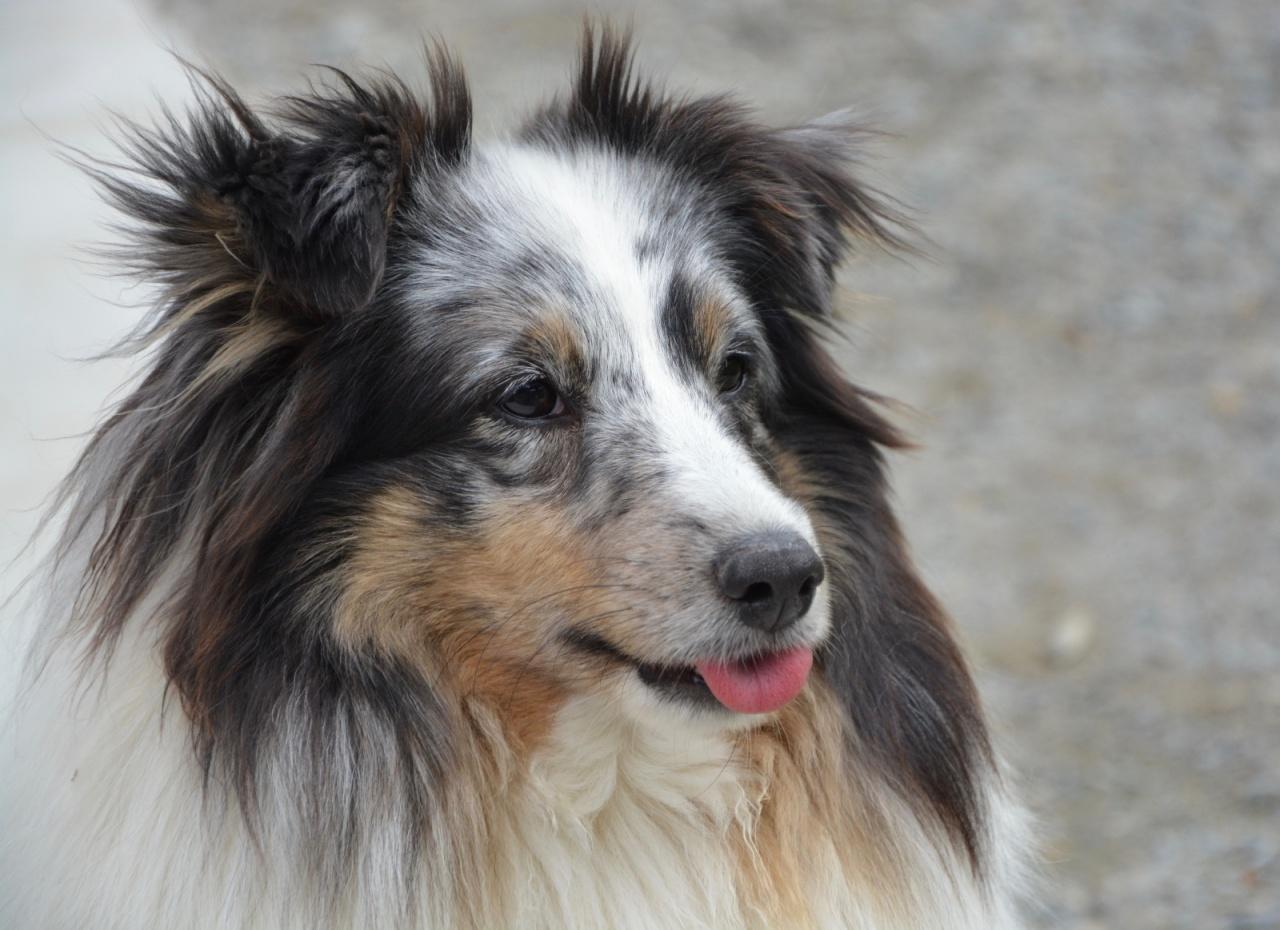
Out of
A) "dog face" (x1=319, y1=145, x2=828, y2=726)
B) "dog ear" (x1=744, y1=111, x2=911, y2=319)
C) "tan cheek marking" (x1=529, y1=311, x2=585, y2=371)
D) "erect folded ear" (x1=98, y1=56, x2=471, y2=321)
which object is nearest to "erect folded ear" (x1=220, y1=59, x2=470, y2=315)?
"erect folded ear" (x1=98, y1=56, x2=471, y2=321)

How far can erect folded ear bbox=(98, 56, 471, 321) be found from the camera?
2.85 m

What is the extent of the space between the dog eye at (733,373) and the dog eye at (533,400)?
360mm

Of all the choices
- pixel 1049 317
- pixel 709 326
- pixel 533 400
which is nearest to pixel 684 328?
pixel 709 326

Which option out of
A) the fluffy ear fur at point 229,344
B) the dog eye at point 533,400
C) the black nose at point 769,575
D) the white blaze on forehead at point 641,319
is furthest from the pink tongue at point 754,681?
the fluffy ear fur at point 229,344

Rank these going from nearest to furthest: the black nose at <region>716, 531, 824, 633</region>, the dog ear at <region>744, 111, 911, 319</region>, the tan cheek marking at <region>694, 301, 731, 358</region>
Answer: the black nose at <region>716, 531, 824, 633</region>
the tan cheek marking at <region>694, 301, 731, 358</region>
the dog ear at <region>744, 111, 911, 319</region>

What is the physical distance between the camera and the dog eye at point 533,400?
121 inches

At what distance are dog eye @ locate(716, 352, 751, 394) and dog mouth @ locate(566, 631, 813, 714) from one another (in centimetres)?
61

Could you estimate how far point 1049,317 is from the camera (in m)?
7.61

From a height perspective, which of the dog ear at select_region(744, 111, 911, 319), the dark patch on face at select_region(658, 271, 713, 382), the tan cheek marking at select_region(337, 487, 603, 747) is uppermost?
the dog ear at select_region(744, 111, 911, 319)

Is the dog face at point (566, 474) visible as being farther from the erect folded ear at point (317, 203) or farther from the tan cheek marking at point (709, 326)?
the erect folded ear at point (317, 203)

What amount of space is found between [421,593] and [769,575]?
0.68 metres

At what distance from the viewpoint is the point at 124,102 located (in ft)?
17.3

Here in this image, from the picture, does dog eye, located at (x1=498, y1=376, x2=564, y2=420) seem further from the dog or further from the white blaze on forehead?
the white blaze on forehead

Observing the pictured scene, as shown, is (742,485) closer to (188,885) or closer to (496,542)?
(496,542)
